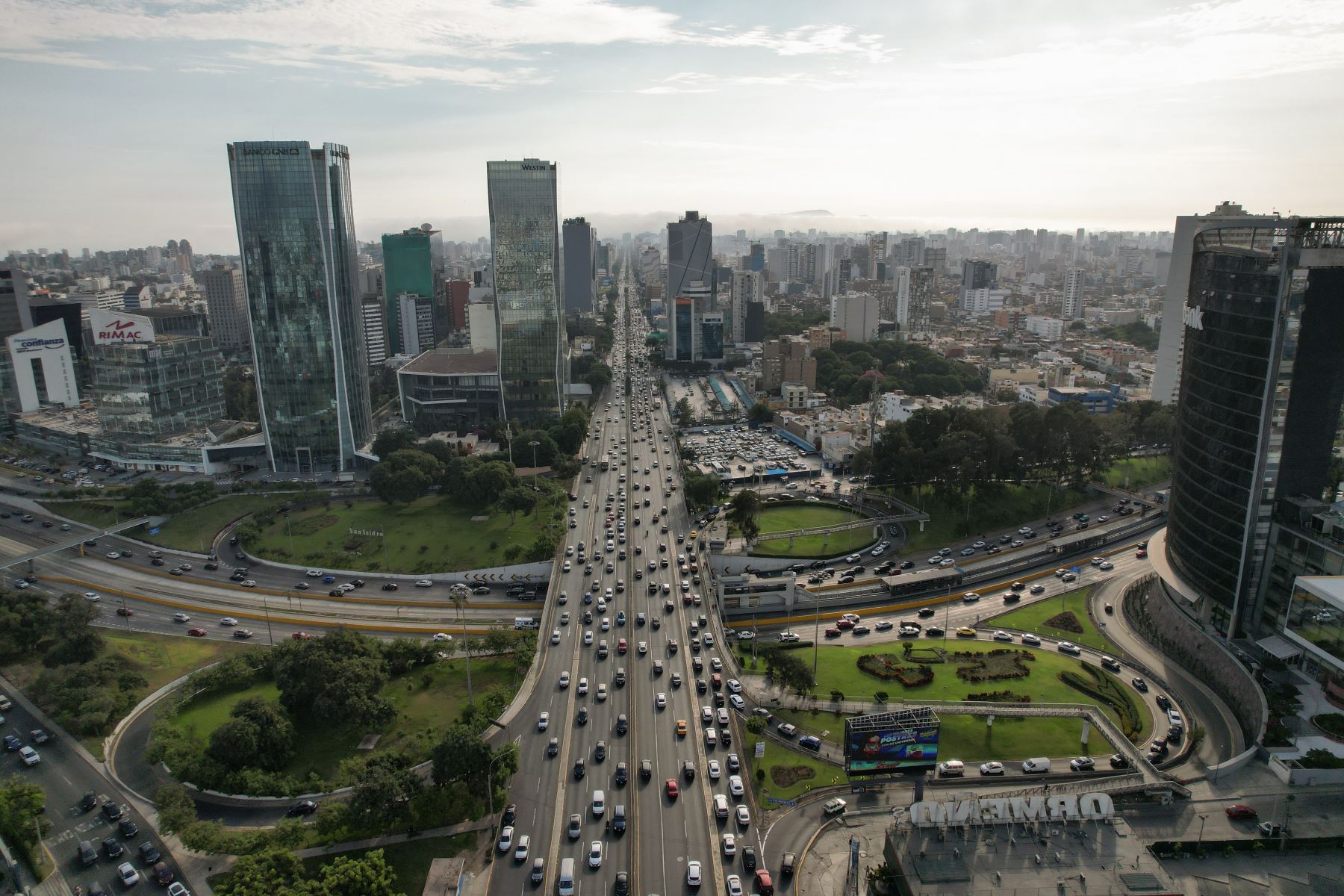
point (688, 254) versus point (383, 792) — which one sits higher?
point (688, 254)

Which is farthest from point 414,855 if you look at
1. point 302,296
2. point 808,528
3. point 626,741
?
point 302,296

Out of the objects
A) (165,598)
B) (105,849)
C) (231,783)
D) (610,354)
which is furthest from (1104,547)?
(610,354)

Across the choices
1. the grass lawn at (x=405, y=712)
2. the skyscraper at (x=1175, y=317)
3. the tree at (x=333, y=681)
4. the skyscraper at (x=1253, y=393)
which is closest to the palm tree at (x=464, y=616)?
the grass lawn at (x=405, y=712)

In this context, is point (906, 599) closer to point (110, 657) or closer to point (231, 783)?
point (231, 783)

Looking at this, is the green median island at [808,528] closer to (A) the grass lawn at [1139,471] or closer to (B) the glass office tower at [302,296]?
(A) the grass lawn at [1139,471]

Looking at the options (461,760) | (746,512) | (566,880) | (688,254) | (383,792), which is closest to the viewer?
(566,880)

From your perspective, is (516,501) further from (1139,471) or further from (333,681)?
(1139,471)

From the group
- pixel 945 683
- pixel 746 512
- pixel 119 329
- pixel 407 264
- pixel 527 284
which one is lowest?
pixel 945 683
